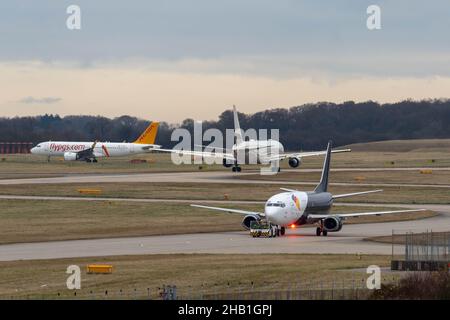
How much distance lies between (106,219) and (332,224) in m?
22.6

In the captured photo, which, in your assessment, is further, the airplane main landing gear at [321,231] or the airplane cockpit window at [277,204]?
the airplane main landing gear at [321,231]

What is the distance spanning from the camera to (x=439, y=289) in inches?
1811

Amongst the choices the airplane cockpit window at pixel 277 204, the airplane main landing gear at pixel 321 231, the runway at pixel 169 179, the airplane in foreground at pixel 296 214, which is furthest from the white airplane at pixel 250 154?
the airplane cockpit window at pixel 277 204

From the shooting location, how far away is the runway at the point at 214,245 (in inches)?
2859

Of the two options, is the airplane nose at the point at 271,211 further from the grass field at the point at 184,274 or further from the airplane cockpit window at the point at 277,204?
the grass field at the point at 184,274

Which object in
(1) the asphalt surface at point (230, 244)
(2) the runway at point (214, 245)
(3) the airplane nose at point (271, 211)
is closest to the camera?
(2) the runway at point (214, 245)

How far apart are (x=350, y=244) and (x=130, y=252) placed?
50.9 feet

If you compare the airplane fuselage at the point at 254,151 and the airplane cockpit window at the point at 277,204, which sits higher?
the airplane fuselage at the point at 254,151

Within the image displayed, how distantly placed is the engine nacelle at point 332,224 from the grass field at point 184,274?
16101 mm
